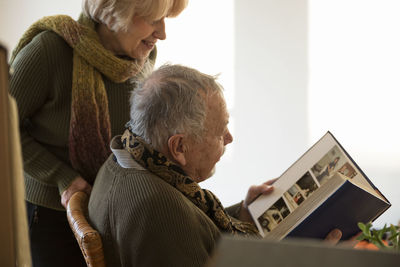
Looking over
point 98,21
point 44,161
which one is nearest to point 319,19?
point 98,21

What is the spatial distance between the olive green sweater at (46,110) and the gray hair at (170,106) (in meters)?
0.35

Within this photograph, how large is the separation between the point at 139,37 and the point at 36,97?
0.33 m

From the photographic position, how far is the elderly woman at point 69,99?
5.16 feet

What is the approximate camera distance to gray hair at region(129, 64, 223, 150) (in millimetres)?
1310

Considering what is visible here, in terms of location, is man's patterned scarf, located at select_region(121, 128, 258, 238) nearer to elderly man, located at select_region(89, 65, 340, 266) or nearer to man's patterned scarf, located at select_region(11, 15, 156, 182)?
elderly man, located at select_region(89, 65, 340, 266)

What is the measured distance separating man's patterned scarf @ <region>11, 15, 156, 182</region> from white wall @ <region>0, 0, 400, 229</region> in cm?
236

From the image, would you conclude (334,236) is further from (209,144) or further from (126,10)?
(126,10)

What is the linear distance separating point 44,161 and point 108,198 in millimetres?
447

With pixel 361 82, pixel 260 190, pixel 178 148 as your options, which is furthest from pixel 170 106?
pixel 361 82

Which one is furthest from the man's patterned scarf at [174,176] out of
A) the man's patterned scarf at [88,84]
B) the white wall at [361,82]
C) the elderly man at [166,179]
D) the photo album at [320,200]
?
the white wall at [361,82]

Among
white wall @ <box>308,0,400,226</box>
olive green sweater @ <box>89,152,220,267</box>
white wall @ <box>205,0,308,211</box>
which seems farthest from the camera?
white wall @ <box>205,0,308,211</box>

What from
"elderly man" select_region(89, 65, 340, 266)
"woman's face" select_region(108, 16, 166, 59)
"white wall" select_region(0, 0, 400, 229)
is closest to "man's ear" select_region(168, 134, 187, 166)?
"elderly man" select_region(89, 65, 340, 266)

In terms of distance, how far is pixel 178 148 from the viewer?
133 cm

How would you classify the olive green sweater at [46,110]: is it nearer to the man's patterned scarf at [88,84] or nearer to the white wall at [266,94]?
the man's patterned scarf at [88,84]
